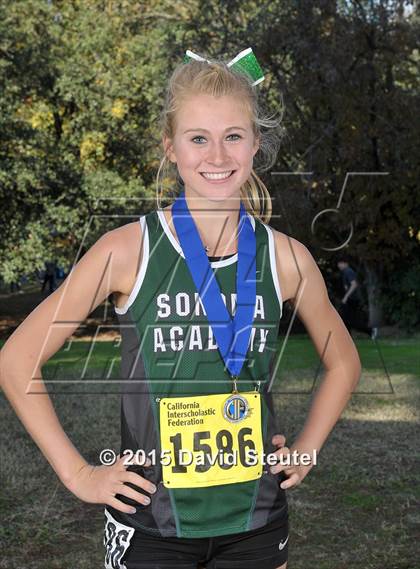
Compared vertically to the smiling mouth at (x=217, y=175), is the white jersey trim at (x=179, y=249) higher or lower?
lower

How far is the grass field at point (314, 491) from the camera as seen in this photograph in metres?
5.00

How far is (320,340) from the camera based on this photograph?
2553mm

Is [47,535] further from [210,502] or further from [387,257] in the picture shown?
[387,257]

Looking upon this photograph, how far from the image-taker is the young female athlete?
2219mm

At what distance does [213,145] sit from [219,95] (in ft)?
0.45

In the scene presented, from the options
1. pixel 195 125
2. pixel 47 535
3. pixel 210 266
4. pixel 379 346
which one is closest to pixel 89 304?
pixel 210 266

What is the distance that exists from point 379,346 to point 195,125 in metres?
12.9

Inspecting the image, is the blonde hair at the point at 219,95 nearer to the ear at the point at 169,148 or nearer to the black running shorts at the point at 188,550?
the ear at the point at 169,148

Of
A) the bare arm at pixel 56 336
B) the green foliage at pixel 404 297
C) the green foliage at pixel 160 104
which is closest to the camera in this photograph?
the bare arm at pixel 56 336

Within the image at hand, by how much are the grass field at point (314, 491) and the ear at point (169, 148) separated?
9.99ft

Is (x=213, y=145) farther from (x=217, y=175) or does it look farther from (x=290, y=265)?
(x=290, y=265)

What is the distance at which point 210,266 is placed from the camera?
7.50 ft

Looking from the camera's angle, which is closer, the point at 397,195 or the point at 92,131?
the point at 397,195

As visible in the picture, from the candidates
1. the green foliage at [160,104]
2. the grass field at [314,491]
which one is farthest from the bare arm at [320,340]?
the green foliage at [160,104]
